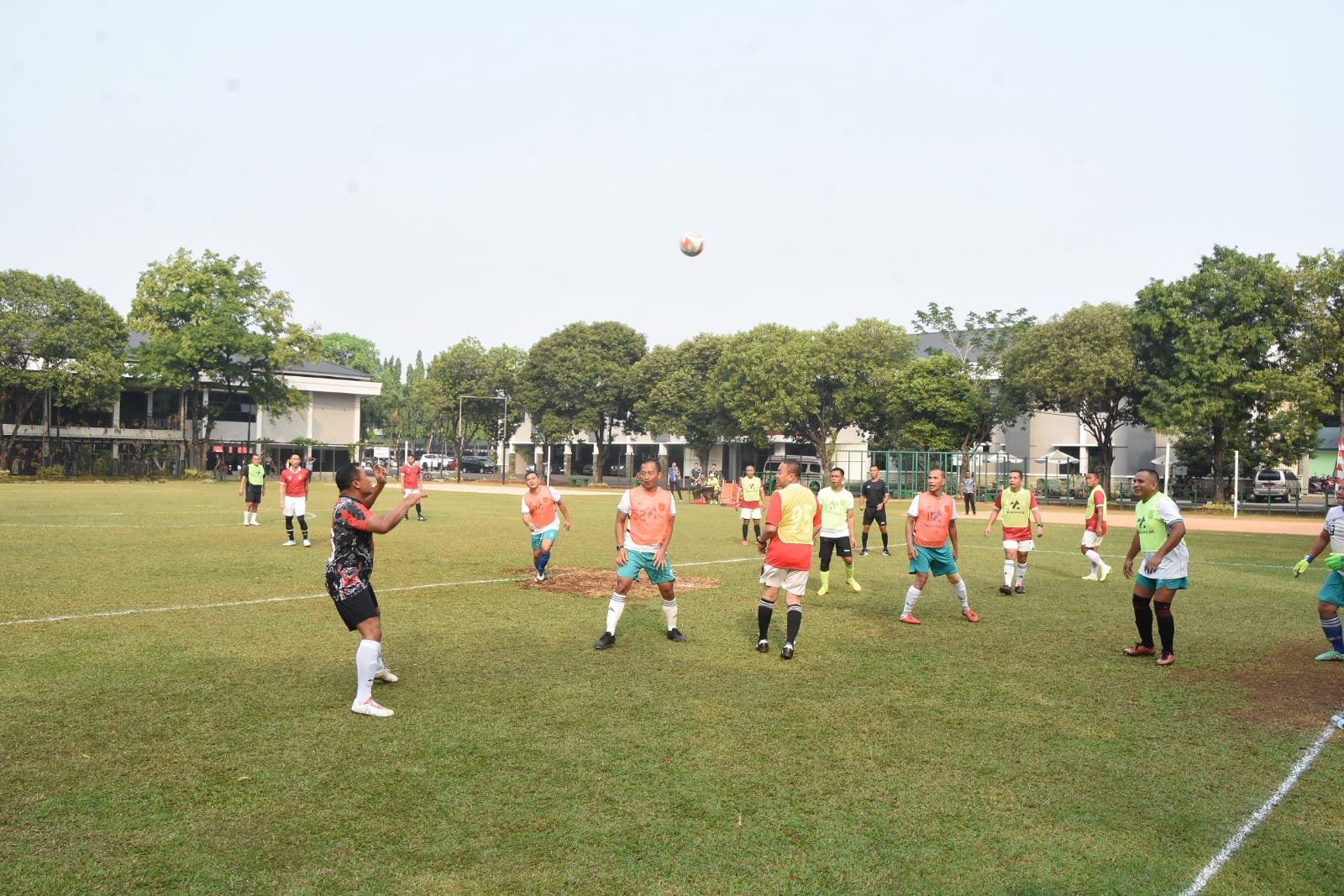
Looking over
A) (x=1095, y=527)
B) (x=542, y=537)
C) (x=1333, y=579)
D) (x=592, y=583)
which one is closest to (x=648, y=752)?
(x=1333, y=579)

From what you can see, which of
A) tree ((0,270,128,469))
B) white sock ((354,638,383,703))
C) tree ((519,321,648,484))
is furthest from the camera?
tree ((519,321,648,484))

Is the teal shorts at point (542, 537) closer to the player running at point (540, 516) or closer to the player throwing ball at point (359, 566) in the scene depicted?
the player running at point (540, 516)

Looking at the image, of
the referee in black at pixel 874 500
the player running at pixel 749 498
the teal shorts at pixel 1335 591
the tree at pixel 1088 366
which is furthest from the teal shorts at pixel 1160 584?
the tree at pixel 1088 366

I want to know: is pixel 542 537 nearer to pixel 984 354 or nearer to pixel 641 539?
pixel 641 539

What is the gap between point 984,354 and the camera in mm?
59469

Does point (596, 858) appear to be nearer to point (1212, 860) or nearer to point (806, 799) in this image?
point (806, 799)

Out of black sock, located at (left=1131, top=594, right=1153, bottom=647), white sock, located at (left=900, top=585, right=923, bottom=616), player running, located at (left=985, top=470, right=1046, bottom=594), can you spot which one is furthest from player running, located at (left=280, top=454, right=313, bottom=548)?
black sock, located at (left=1131, top=594, right=1153, bottom=647)

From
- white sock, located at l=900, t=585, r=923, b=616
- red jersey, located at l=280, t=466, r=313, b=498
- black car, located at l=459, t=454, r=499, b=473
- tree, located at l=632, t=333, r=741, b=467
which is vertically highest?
tree, located at l=632, t=333, r=741, b=467

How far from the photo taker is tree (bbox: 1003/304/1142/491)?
147ft

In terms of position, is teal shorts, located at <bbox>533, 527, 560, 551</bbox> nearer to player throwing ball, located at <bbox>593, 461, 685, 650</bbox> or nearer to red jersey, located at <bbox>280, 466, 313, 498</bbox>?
player throwing ball, located at <bbox>593, 461, 685, 650</bbox>

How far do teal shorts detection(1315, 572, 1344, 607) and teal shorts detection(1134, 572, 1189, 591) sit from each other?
144cm

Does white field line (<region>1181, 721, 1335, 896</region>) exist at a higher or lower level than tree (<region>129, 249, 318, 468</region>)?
lower

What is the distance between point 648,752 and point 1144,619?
601 centimetres

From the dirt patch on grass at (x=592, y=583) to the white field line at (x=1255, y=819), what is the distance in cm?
832
